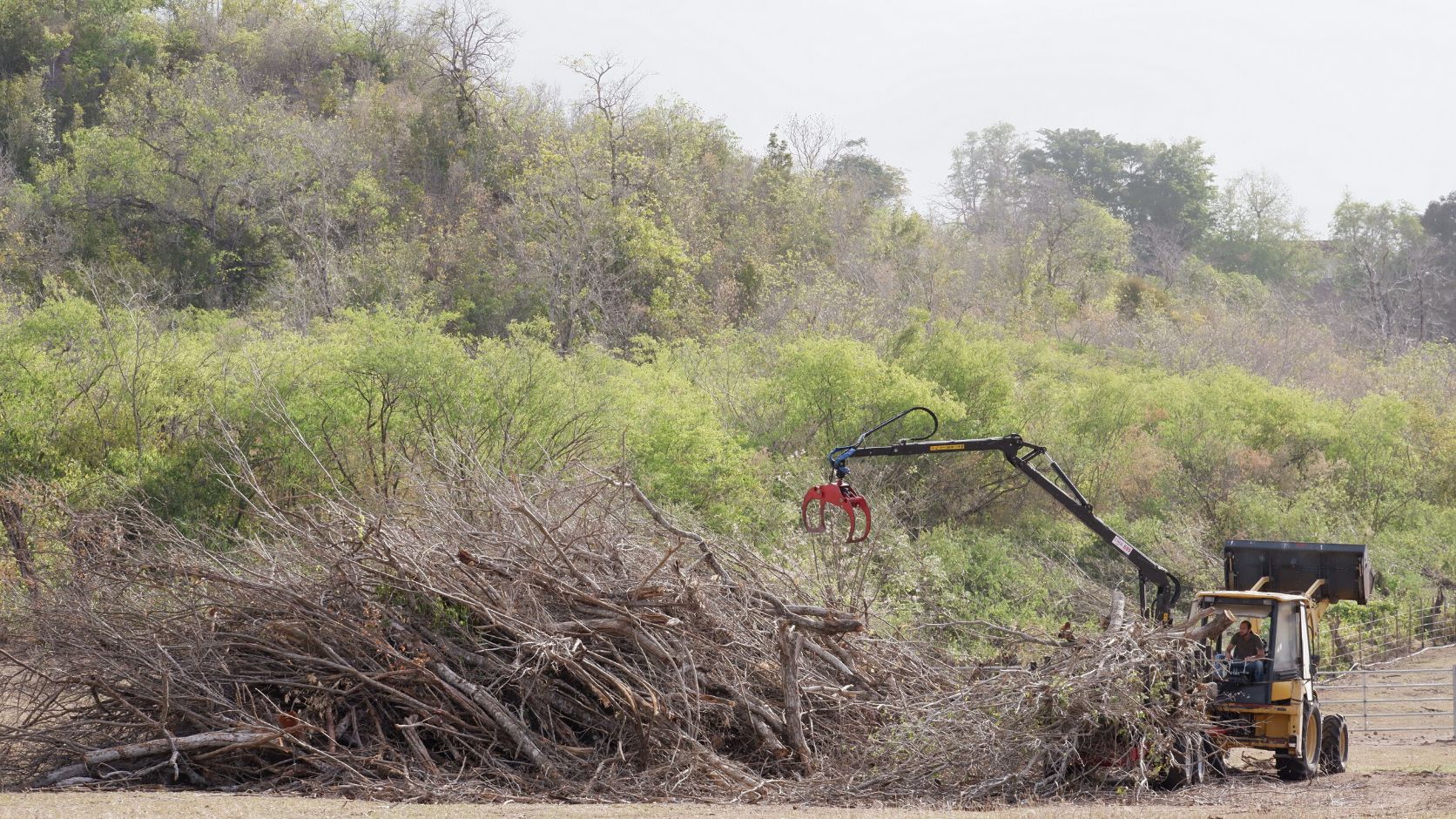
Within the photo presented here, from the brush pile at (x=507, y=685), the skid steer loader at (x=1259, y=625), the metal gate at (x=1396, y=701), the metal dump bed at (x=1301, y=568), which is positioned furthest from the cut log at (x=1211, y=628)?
the metal gate at (x=1396, y=701)

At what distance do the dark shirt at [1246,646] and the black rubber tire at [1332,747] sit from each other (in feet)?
5.63

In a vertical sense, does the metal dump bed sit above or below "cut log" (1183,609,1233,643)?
above

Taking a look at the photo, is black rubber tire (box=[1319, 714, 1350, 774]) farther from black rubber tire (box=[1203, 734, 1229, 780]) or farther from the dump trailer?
black rubber tire (box=[1203, 734, 1229, 780])

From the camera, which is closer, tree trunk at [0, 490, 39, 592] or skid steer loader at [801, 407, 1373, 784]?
skid steer loader at [801, 407, 1373, 784]

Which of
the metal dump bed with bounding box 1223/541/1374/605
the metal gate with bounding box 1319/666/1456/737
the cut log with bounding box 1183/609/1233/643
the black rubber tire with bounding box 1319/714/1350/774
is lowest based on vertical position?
the metal gate with bounding box 1319/666/1456/737

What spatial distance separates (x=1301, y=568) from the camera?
13625 mm

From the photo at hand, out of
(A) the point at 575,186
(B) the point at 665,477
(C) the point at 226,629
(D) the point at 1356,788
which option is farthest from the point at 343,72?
(D) the point at 1356,788

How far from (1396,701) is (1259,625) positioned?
7883 millimetres

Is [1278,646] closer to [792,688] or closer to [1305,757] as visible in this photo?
[1305,757]

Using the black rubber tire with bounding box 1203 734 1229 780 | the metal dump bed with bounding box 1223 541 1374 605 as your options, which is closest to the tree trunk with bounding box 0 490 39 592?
the black rubber tire with bounding box 1203 734 1229 780

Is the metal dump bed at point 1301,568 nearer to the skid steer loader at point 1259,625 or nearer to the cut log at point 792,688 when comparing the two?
the skid steer loader at point 1259,625

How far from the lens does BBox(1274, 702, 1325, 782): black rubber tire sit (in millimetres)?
12609

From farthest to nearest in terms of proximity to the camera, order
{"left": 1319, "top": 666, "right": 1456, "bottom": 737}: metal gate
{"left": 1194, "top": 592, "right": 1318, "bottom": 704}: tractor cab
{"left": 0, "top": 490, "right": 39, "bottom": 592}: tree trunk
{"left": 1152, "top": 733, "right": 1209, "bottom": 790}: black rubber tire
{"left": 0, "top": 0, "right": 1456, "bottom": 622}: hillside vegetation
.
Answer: {"left": 0, "top": 0, "right": 1456, "bottom": 622}: hillside vegetation → {"left": 1319, "top": 666, "right": 1456, "bottom": 737}: metal gate → {"left": 0, "top": 490, "right": 39, "bottom": 592}: tree trunk → {"left": 1194, "top": 592, "right": 1318, "bottom": 704}: tractor cab → {"left": 1152, "top": 733, "right": 1209, "bottom": 790}: black rubber tire

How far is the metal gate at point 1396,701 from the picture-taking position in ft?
66.0
